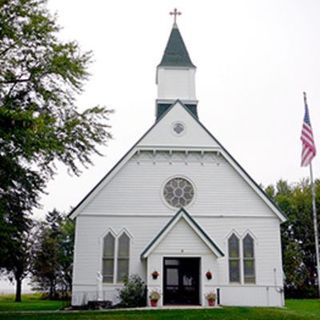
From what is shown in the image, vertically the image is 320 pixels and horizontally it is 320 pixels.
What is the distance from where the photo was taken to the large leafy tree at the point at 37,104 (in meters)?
14.1

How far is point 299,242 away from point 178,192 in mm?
30471

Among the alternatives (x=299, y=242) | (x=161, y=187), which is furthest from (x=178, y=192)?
(x=299, y=242)

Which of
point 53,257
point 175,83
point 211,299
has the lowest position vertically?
point 211,299

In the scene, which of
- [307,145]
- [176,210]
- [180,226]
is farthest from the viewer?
[176,210]

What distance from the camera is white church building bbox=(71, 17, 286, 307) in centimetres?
1873

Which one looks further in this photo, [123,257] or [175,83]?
[175,83]

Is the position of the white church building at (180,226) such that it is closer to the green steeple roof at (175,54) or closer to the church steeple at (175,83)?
the church steeple at (175,83)

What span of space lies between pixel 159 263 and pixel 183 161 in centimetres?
524

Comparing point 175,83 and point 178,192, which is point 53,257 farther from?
point 178,192

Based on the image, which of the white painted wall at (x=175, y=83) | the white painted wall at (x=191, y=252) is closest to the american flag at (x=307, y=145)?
the white painted wall at (x=191, y=252)

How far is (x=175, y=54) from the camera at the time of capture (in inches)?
1009

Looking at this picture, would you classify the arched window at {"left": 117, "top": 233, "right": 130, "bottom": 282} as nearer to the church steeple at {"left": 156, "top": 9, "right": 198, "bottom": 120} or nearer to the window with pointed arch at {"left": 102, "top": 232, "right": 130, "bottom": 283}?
the window with pointed arch at {"left": 102, "top": 232, "right": 130, "bottom": 283}

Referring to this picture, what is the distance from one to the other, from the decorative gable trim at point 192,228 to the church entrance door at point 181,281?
1.21 m

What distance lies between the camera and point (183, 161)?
69.5 feet
